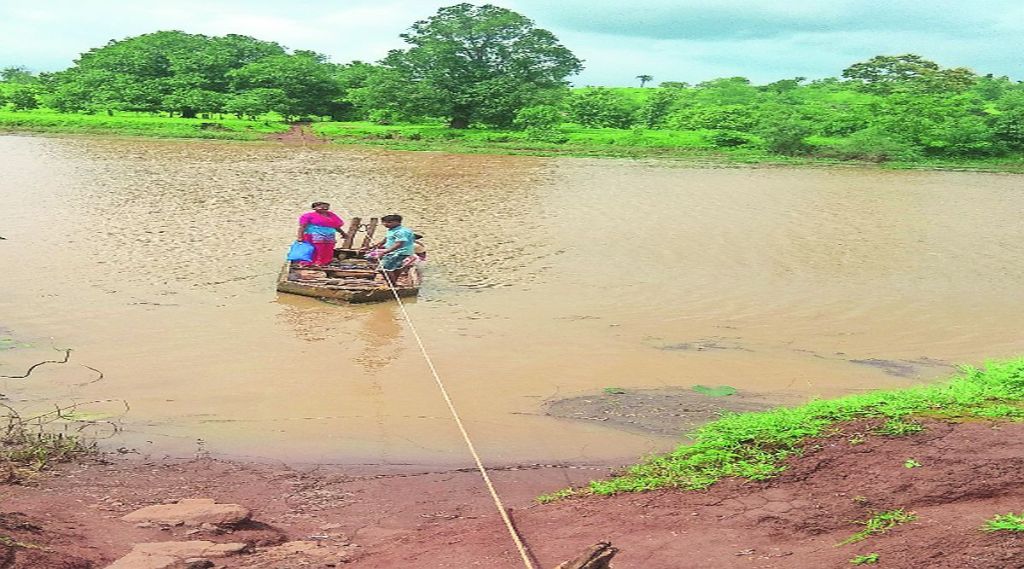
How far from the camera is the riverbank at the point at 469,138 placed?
35.8 metres

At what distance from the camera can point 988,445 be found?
200 inches

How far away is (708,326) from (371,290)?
14.3 feet

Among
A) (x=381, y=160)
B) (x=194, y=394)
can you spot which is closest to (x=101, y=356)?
(x=194, y=394)

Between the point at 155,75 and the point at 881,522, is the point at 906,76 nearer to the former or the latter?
the point at 155,75

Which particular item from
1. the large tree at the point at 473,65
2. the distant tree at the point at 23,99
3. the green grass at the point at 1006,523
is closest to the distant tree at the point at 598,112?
the large tree at the point at 473,65

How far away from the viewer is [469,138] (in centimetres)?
3931

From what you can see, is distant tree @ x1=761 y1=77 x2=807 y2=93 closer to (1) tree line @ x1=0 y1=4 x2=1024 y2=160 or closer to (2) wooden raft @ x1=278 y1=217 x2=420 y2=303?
(1) tree line @ x1=0 y1=4 x2=1024 y2=160

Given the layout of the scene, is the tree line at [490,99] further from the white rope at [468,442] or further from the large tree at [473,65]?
the white rope at [468,442]

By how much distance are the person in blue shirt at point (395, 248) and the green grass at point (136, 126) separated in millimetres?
27423

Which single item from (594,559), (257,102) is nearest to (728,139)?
(257,102)

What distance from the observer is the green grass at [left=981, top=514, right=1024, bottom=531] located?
387 centimetres

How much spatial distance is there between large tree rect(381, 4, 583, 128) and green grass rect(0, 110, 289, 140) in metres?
6.85

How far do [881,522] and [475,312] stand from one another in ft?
23.3

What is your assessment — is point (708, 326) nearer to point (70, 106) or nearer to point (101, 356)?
point (101, 356)
